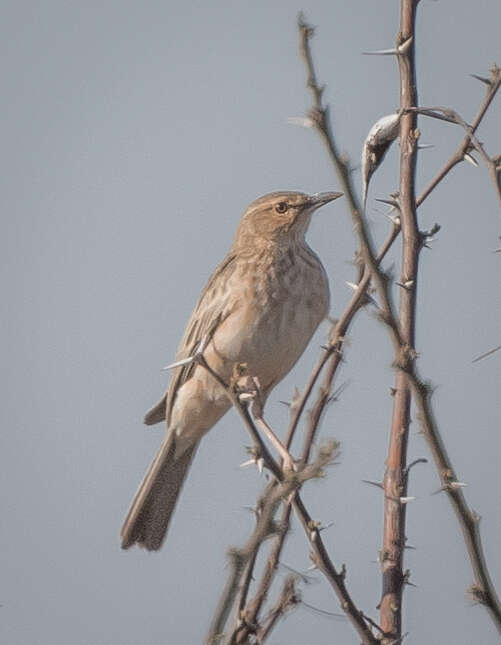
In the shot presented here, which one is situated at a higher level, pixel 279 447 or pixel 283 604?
pixel 279 447

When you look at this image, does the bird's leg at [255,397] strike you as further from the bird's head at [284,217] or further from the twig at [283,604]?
the bird's head at [284,217]

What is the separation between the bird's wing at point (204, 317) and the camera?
6.64 meters

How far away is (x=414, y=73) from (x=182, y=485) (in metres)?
4.30

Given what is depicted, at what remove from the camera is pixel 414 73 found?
12.0ft

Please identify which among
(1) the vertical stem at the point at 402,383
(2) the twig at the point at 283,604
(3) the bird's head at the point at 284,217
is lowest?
(2) the twig at the point at 283,604

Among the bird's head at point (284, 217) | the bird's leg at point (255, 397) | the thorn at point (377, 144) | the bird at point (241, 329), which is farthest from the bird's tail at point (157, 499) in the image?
the thorn at point (377, 144)

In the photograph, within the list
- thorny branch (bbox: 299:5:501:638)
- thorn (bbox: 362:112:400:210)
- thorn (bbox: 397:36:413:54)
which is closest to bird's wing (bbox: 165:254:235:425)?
thorn (bbox: 362:112:400:210)

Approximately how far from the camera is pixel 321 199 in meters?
7.15

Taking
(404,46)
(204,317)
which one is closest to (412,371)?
(404,46)

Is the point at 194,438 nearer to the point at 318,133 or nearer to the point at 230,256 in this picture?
the point at 230,256

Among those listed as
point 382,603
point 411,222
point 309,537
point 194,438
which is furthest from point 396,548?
point 194,438

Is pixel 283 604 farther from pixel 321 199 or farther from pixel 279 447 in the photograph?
pixel 321 199

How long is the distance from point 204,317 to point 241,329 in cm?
33

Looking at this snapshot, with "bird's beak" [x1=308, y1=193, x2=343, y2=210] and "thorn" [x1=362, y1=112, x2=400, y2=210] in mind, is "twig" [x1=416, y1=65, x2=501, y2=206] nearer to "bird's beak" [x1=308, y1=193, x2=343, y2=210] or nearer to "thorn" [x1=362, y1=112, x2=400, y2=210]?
"thorn" [x1=362, y1=112, x2=400, y2=210]
